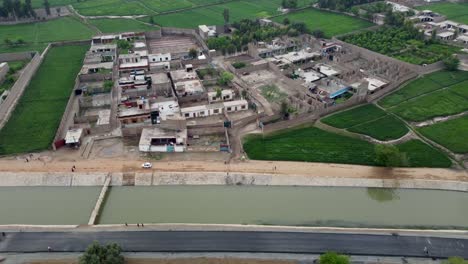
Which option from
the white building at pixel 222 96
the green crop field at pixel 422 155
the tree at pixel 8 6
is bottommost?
the green crop field at pixel 422 155

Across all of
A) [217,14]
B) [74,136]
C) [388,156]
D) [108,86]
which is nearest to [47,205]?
[74,136]

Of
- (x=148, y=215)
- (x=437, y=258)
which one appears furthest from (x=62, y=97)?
(x=437, y=258)

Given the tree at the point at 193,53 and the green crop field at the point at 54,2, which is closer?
the tree at the point at 193,53

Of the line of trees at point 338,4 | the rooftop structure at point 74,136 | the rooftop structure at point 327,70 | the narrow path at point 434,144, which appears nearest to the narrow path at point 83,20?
the rooftop structure at point 74,136

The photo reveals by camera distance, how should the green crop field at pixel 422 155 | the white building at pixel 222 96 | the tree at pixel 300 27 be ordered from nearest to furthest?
the green crop field at pixel 422 155, the white building at pixel 222 96, the tree at pixel 300 27

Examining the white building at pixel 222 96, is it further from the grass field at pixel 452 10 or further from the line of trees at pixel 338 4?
the grass field at pixel 452 10

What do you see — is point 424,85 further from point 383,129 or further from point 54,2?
point 54,2

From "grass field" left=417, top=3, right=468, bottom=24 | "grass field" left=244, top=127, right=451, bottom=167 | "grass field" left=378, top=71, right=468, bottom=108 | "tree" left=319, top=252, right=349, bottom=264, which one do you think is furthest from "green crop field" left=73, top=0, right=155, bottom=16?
"tree" left=319, top=252, right=349, bottom=264
